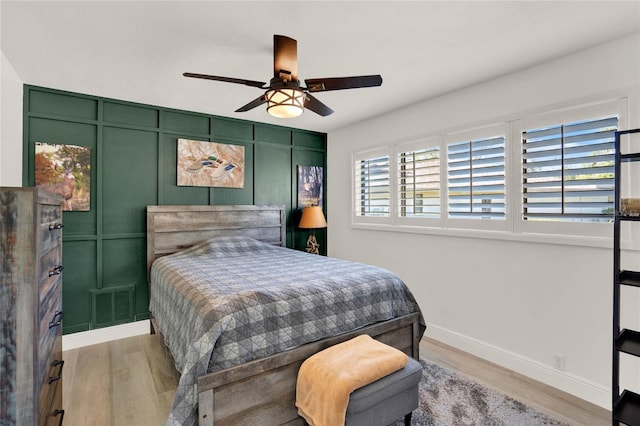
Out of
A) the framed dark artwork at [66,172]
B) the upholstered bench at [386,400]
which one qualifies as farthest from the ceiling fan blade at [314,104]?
the framed dark artwork at [66,172]

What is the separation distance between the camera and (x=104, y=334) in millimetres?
3357

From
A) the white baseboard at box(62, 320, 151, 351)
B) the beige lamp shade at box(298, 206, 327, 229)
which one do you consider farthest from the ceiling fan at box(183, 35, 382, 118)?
the white baseboard at box(62, 320, 151, 351)

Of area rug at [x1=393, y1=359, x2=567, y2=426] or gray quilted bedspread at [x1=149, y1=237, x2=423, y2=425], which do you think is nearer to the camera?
gray quilted bedspread at [x1=149, y1=237, x2=423, y2=425]

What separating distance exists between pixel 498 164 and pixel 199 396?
2.96 m

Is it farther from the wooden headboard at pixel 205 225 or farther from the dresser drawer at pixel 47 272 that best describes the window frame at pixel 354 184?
the dresser drawer at pixel 47 272

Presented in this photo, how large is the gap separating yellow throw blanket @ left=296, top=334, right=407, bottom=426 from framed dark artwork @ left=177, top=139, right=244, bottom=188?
2.80 metres

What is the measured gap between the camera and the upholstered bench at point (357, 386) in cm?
163

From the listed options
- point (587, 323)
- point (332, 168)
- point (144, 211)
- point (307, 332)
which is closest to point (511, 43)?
point (587, 323)

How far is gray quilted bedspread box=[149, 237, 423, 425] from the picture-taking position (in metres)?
1.70

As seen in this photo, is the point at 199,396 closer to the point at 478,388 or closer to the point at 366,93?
the point at 478,388

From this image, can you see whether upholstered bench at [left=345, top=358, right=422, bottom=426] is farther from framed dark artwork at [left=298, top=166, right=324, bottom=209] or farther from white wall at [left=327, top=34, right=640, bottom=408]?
framed dark artwork at [left=298, top=166, right=324, bottom=209]

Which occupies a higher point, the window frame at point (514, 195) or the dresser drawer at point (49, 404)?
the window frame at point (514, 195)

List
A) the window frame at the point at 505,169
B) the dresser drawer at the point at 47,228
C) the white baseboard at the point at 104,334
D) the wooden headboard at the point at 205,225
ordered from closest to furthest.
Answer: the dresser drawer at the point at 47,228
the window frame at the point at 505,169
the white baseboard at the point at 104,334
the wooden headboard at the point at 205,225

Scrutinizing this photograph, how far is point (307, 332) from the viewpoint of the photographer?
202 centimetres
